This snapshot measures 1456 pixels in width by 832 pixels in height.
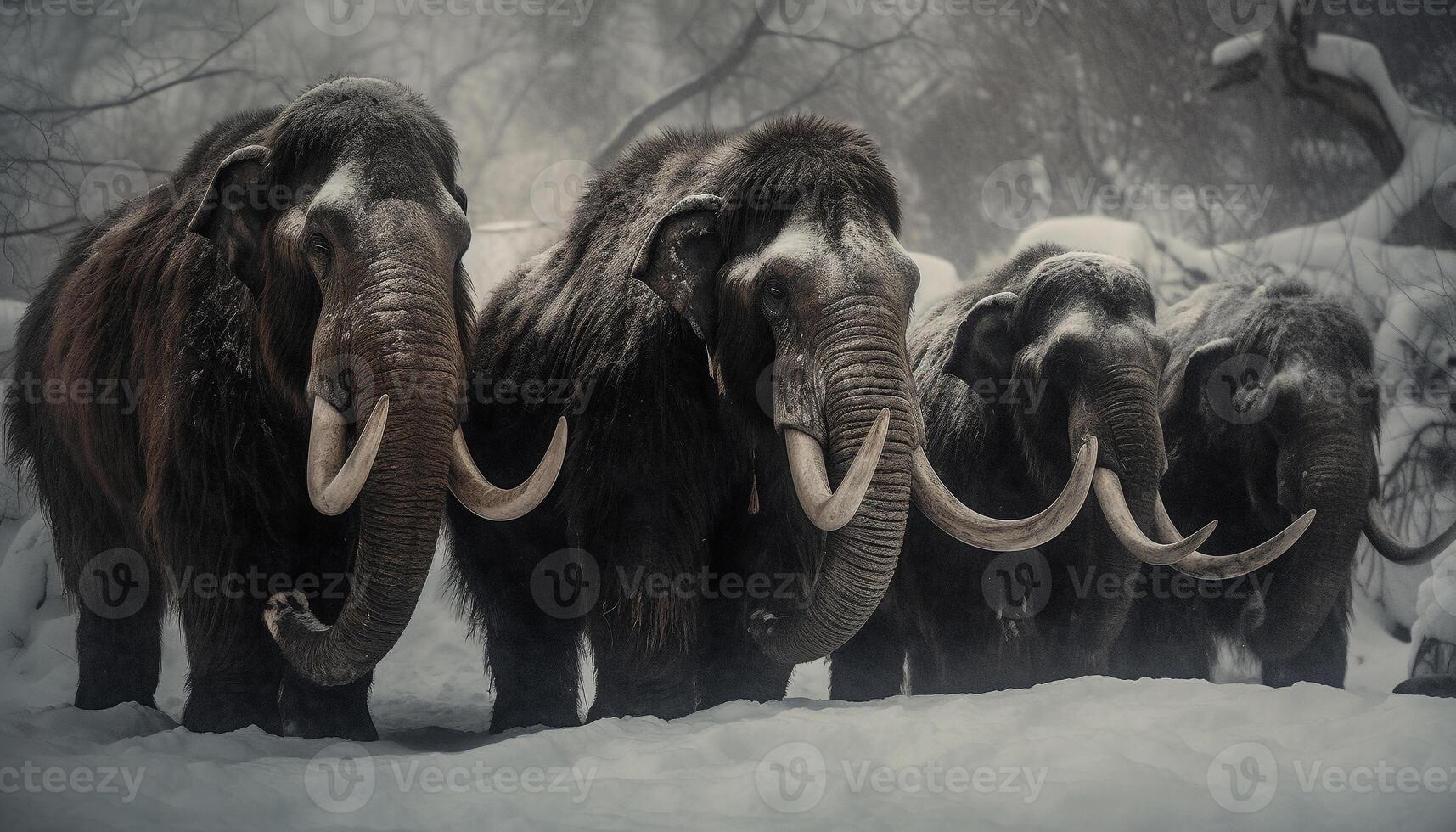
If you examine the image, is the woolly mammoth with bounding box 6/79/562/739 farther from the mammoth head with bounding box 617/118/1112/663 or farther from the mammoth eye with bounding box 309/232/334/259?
the mammoth head with bounding box 617/118/1112/663

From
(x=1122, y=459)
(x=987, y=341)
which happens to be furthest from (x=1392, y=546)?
(x=987, y=341)

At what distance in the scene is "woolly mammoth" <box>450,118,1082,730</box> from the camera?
4.17m

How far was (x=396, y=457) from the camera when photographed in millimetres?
4047

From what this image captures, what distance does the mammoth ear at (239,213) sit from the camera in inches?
176

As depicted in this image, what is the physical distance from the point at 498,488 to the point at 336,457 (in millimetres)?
504

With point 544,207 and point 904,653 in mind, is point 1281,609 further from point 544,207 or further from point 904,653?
point 544,207

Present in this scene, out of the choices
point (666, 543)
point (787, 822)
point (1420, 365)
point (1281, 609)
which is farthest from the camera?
point (1420, 365)

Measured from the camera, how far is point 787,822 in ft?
12.1

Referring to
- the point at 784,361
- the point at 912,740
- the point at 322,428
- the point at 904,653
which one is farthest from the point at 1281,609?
the point at 322,428

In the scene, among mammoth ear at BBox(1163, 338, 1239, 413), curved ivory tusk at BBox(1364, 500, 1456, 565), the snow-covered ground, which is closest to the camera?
the snow-covered ground

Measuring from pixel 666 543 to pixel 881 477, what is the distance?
0.88m

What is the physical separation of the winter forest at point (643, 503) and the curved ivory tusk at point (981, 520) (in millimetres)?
17

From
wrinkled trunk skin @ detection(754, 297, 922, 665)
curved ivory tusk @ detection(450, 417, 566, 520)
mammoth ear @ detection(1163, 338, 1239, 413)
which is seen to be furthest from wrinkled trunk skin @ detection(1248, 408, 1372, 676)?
curved ivory tusk @ detection(450, 417, 566, 520)

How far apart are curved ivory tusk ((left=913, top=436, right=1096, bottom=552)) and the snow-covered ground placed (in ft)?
1.78
